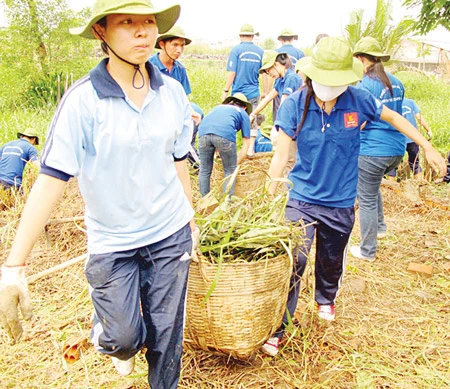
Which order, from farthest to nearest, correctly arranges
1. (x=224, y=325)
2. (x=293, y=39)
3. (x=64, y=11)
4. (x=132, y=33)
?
1. (x=64, y=11)
2. (x=293, y=39)
3. (x=224, y=325)
4. (x=132, y=33)

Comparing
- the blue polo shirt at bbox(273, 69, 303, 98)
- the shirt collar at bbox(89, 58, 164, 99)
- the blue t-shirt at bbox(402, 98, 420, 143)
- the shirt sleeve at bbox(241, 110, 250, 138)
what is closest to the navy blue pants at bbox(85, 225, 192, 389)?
the shirt collar at bbox(89, 58, 164, 99)

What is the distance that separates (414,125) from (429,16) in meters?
1.19

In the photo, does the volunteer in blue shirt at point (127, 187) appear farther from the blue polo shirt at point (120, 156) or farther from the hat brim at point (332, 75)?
the hat brim at point (332, 75)

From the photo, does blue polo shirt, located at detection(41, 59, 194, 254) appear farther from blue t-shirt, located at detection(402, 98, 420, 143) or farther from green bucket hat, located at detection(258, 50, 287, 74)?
→ blue t-shirt, located at detection(402, 98, 420, 143)

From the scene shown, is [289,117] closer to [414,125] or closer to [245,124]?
[245,124]

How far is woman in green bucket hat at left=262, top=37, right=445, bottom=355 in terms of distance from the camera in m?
2.58

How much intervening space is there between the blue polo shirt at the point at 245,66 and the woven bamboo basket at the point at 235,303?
5.13 m

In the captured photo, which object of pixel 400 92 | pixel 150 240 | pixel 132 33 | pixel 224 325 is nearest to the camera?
pixel 132 33

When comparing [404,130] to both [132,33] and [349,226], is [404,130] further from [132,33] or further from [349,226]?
[132,33]

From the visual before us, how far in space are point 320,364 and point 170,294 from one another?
43.7 inches

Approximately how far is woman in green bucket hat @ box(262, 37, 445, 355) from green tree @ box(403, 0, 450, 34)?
8.19 feet

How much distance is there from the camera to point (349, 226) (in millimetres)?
2824

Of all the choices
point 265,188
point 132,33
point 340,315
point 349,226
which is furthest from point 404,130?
point 132,33

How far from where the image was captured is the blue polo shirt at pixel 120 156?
1.71m
